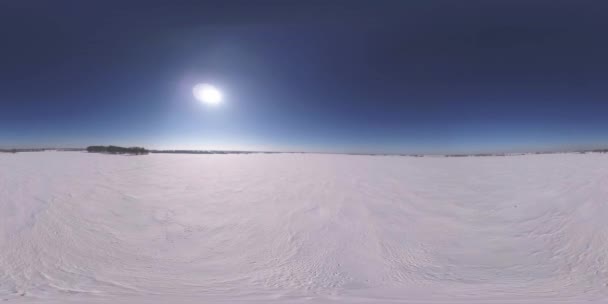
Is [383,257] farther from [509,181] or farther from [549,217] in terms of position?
[509,181]

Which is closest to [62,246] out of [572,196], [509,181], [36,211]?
[36,211]

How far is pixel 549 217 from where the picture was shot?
7660 mm

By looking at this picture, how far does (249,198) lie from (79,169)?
8015 mm

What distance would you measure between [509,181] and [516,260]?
390 inches

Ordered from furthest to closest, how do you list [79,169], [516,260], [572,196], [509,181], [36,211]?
[509,181]
[79,169]
[572,196]
[36,211]
[516,260]

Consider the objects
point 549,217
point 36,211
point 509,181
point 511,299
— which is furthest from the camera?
point 509,181

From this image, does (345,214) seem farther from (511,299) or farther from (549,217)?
(549,217)

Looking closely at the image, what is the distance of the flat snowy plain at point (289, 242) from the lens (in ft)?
14.0

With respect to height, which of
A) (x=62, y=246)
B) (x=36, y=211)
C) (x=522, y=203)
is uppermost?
(x=522, y=203)

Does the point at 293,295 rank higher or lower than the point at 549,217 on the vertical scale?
lower

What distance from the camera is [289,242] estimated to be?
632 cm

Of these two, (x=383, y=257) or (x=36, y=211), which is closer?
(x=383, y=257)

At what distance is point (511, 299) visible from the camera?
388cm

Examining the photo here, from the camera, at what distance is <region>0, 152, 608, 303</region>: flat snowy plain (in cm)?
427
